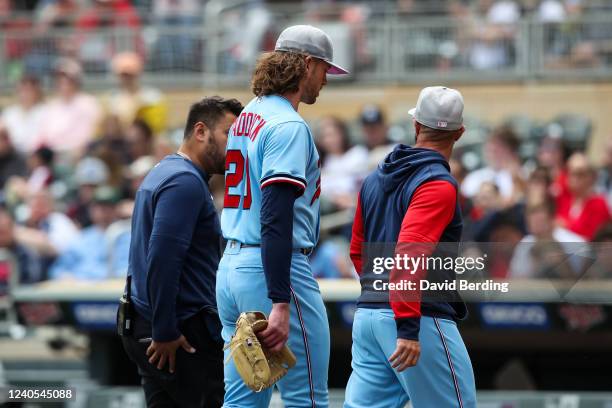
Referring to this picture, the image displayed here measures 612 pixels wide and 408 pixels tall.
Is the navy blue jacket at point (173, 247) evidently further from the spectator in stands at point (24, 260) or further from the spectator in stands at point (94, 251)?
the spectator in stands at point (24, 260)

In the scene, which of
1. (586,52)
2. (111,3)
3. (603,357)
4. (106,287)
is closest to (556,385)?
(603,357)

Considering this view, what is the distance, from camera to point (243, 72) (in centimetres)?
1415

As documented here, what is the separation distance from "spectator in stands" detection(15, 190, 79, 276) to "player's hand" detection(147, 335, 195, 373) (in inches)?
230

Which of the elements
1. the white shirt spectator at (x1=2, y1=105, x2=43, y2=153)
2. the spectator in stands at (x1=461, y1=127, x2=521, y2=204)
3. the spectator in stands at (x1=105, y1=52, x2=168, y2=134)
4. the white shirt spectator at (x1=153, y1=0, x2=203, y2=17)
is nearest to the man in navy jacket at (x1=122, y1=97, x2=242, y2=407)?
the spectator in stands at (x1=461, y1=127, x2=521, y2=204)

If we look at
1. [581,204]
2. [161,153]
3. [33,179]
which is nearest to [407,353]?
[581,204]

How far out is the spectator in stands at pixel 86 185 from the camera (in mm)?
11641

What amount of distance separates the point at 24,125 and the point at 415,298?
1019cm

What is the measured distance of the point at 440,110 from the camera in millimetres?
5016

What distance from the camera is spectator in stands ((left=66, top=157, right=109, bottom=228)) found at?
11.6m

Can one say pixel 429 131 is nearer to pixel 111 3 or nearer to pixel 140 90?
pixel 140 90

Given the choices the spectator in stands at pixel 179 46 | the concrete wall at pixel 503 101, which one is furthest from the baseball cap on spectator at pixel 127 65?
the concrete wall at pixel 503 101

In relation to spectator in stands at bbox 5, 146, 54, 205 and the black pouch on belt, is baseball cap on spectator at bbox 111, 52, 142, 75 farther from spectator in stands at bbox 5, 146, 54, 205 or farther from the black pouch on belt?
the black pouch on belt

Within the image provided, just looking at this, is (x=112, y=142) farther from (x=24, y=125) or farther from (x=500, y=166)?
(x=500, y=166)

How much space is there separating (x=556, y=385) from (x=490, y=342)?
60 cm
